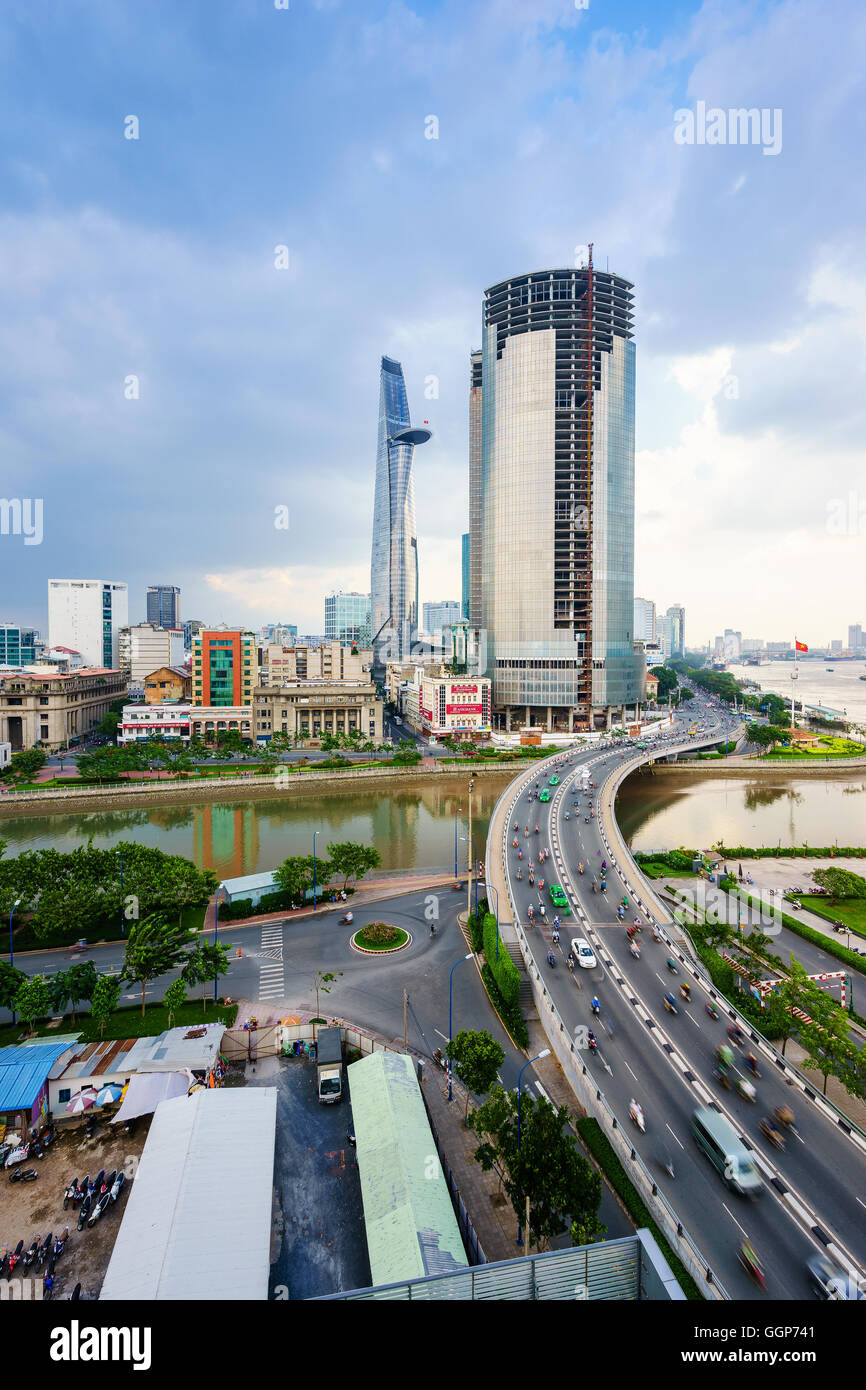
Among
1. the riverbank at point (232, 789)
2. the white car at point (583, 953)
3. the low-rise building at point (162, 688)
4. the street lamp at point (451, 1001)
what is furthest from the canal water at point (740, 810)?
the low-rise building at point (162, 688)

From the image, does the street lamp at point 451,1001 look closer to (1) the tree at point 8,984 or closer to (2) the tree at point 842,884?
(1) the tree at point 8,984

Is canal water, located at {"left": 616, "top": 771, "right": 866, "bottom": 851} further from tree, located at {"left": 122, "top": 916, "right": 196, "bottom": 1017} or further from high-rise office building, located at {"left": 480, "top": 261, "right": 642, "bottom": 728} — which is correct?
tree, located at {"left": 122, "top": 916, "right": 196, "bottom": 1017}

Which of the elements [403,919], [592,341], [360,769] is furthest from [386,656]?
[403,919]

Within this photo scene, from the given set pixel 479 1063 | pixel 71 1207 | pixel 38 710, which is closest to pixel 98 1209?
pixel 71 1207

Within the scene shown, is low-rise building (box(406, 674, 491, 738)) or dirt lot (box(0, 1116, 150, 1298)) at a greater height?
low-rise building (box(406, 674, 491, 738))

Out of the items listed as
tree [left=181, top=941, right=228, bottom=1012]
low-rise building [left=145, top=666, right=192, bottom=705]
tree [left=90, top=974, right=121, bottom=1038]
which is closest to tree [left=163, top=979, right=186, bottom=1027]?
tree [left=181, top=941, right=228, bottom=1012]

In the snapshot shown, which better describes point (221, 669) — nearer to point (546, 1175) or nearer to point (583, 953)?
point (583, 953)
